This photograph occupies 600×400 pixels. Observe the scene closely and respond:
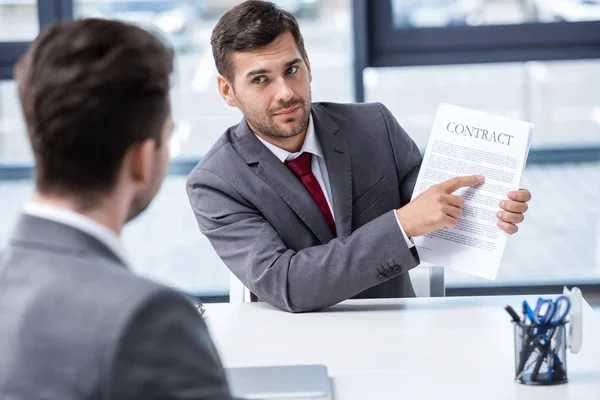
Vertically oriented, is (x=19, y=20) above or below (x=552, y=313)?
above

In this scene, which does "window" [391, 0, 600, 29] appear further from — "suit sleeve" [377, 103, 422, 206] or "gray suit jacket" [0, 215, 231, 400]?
"gray suit jacket" [0, 215, 231, 400]

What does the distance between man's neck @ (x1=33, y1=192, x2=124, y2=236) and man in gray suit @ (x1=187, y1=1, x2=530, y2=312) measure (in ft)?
3.56

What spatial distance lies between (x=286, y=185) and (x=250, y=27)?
1.33ft

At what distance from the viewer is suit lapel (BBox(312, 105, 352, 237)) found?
2.33 m

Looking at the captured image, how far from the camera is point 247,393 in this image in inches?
63.3

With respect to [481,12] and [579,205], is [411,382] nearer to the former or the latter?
[481,12]

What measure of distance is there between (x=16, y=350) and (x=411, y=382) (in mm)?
924

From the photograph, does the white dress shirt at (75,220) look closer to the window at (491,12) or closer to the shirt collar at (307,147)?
the shirt collar at (307,147)

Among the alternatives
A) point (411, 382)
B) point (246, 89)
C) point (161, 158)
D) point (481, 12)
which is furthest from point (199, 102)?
point (161, 158)

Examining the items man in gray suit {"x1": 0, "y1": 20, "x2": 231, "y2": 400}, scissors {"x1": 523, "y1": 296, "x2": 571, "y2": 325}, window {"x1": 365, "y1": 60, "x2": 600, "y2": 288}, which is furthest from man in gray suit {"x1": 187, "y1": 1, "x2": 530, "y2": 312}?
window {"x1": 365, "y1": 60, "x2": 600, "y2": 288}

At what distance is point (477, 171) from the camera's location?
2039mm

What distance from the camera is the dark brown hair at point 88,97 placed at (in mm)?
995

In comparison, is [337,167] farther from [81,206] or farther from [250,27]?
[81,206]

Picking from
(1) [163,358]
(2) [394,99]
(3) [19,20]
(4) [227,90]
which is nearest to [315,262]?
(4) [227,90]
